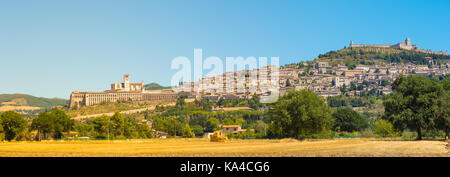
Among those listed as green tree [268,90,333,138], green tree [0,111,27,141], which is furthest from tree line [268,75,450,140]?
green tree [0,111,27,141]

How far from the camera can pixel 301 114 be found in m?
65.9

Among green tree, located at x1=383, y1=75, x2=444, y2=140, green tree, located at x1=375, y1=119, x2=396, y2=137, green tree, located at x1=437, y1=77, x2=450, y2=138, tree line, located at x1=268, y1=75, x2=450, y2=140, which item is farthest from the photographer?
green tree, located at x1=375, y1=119, x2=396, y2=137

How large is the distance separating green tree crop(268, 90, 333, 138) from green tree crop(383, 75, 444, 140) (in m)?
11.8

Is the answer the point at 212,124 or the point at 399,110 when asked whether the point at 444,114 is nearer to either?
the point at 399,110

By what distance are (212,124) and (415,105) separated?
8598 centimetres

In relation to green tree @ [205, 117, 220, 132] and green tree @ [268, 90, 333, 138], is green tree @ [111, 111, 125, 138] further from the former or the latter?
green tree @ [205, 117, 220, 132]

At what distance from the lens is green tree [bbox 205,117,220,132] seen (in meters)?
133

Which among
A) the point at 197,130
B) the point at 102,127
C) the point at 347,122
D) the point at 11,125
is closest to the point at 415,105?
the point at 347,122

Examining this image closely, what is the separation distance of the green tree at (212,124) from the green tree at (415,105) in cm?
7906

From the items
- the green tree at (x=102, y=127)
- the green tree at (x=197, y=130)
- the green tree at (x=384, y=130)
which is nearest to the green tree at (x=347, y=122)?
the green tree at (x=384, y=130)

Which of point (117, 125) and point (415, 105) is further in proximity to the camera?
point (117, 125)
